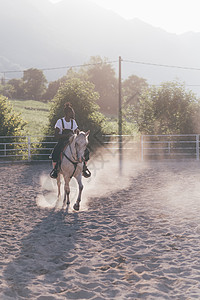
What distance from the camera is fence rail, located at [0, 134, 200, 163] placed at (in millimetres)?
20547

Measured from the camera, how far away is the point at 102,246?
5391 millimetres

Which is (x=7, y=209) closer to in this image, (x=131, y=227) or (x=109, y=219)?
(x=109, y=219)

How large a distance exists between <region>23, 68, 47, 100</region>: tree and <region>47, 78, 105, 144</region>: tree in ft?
206

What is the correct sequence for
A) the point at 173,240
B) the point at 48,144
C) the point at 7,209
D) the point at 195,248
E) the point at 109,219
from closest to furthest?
the point at 195,248
the point at 173,240
the point at 109,219
the point at 7,209
the point at 48,144

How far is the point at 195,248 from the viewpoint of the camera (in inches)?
204

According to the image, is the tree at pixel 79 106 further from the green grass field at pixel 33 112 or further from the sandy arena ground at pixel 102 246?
the green grass field at pixel 33 112

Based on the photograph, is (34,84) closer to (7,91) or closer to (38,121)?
(7,91)

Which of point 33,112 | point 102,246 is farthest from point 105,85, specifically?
Answer: point 102,246

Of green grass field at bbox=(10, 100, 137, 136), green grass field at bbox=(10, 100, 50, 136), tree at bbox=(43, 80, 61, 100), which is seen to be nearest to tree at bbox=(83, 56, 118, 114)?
tree at bbox=(43, 80, 61, 100)

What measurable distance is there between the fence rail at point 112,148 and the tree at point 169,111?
1.13 m

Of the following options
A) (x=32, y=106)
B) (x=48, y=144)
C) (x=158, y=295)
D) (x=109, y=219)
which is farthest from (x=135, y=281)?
(x=32, y=106)

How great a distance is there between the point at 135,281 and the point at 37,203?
16.6ft

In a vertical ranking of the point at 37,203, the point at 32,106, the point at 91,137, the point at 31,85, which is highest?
the point at 31,85

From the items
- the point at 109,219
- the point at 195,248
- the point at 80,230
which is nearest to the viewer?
the point at 195,248
